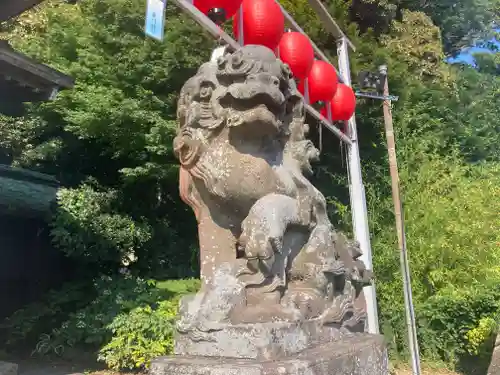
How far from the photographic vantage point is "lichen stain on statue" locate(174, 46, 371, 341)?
215 centimetres

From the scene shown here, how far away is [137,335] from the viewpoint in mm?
6102

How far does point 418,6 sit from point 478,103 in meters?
2.97

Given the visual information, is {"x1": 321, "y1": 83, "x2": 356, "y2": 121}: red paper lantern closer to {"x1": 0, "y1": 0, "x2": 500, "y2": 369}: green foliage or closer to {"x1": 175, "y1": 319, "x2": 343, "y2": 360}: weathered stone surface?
{"x1": 0, "y1": 0, "x2": 500, "y2": 369}: green foliage

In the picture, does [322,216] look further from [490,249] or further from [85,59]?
[490,249]

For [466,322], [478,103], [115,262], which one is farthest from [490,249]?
[115,262]

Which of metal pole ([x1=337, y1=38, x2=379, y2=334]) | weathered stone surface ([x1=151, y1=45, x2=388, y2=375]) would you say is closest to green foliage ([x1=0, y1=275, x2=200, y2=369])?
metal pole ([x1=337, y1=38, x2=379, y2=334])

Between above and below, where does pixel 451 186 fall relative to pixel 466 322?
above

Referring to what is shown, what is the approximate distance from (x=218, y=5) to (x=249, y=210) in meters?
2.77

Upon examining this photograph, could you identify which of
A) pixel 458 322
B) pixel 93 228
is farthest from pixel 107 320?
pixel 458 322

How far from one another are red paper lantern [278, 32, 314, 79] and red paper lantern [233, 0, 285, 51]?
0.50 meters

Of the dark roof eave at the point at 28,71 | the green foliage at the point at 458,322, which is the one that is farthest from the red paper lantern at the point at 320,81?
the green foliage at the point at 458,322

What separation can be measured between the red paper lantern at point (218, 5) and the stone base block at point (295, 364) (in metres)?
3.15

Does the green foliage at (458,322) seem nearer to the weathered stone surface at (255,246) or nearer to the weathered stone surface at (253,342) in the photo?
the weathered stone surface at (255,246)

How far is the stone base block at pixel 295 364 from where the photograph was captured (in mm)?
1840
